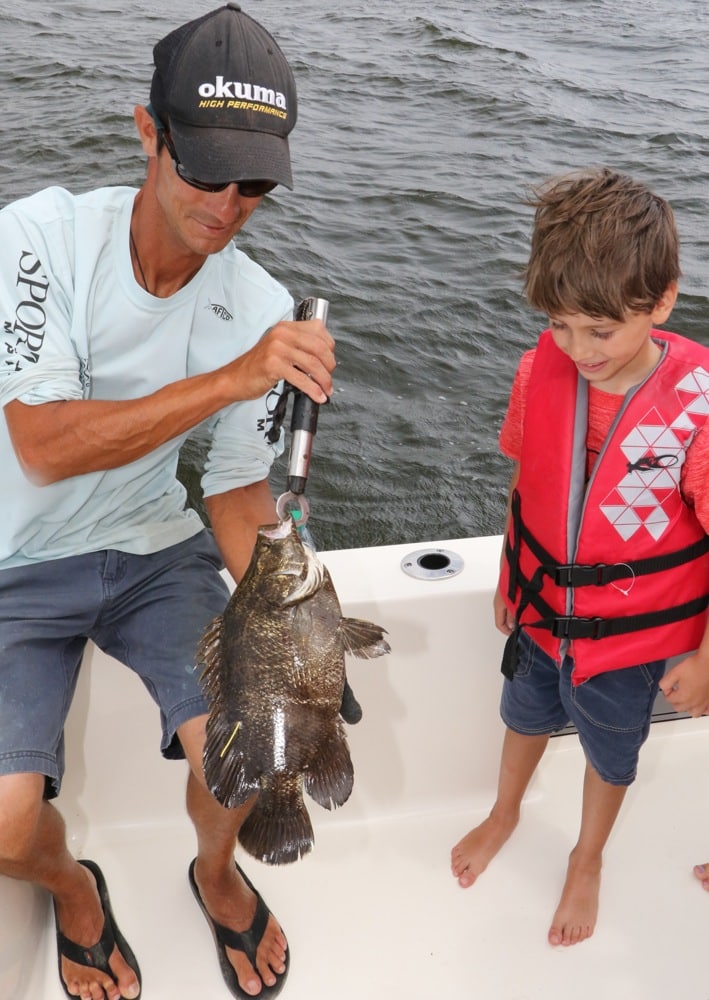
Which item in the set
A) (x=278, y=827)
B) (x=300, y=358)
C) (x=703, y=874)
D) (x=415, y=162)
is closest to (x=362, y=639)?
(x=278, y=827)

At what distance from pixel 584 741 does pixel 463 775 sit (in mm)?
654

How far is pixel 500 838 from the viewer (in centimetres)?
311

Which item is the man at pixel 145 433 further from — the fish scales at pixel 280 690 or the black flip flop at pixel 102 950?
the fish scales at pixel 280 690

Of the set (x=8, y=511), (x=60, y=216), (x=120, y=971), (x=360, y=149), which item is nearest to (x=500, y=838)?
(x=120, y=971)

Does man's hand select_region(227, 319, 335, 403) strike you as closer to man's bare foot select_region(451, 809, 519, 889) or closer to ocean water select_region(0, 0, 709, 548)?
man's bare foot select_region(451, 809, 519, 889)

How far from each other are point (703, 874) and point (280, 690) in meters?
1.80

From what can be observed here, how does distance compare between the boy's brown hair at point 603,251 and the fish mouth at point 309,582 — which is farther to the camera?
the boy's brown hair at point 603,251

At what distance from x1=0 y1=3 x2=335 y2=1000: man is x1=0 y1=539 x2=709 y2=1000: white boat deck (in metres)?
0.12

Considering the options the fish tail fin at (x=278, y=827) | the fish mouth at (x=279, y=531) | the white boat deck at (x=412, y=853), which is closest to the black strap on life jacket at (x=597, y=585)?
the white boat deck at (x=412, y=853)

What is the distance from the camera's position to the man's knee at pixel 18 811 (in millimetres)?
2273

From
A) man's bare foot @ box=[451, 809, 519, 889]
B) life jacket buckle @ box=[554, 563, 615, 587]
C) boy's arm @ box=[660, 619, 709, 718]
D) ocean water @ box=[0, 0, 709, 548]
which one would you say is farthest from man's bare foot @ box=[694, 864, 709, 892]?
ocean water @ box=[0, 0, 709, 548]

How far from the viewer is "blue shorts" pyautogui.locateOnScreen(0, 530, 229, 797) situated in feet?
7.79

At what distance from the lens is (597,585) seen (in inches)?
103

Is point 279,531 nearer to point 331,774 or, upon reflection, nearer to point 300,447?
point 300,447
